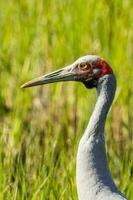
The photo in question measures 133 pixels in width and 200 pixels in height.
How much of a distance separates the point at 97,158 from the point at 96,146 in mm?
55

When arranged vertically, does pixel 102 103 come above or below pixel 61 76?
below

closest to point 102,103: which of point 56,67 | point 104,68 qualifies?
point 104,68

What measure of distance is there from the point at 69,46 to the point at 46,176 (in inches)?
77.5

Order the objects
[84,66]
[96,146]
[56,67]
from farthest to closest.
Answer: [56,67]
[84,66]
[96,146]

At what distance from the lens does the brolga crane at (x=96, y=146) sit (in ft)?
13.8

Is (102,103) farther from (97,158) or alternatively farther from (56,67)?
(56,67)

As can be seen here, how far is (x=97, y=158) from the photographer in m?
4.27

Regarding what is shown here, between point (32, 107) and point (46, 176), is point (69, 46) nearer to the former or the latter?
point (32, 107)

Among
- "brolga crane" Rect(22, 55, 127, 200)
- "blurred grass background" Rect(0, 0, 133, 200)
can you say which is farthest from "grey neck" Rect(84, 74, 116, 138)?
"blurred grass background" Rect(0, 0, 133, 200)

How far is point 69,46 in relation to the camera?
6594mm

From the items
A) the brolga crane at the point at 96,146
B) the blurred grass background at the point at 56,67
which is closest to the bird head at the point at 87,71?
the brolga crane at the point at 96,146

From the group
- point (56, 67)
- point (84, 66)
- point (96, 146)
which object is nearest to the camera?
point (96, 146)

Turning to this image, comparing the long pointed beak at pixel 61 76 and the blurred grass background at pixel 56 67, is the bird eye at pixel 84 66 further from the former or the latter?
the blurred grass background at pixel 56 67

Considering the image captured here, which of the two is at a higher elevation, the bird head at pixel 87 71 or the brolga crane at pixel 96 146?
the bird head at pixel 87 71
